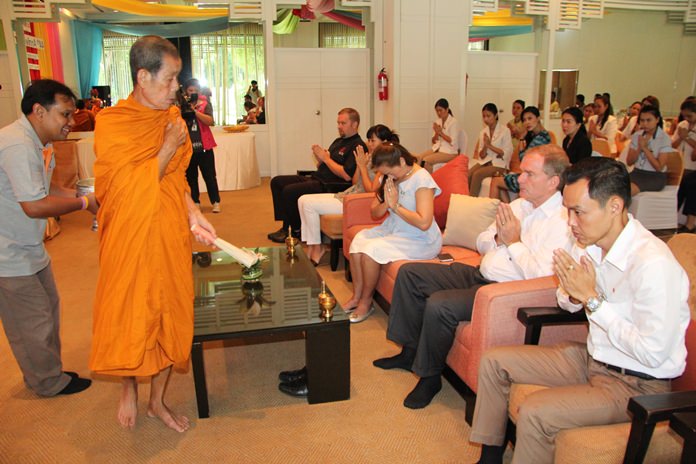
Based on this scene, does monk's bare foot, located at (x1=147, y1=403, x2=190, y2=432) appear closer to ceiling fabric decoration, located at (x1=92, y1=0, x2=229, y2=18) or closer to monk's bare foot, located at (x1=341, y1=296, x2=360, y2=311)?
monk's bare foot, located at (x1=341, y1=296, x2=360, y2=311)

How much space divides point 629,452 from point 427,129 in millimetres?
6525

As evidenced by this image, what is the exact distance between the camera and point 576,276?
1595mm

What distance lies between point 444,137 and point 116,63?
7710mm

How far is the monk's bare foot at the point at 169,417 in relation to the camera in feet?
7.16

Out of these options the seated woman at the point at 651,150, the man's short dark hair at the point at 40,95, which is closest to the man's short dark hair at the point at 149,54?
the man's short dark hair at the point at 40,95

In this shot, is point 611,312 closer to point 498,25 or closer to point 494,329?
point 494,329

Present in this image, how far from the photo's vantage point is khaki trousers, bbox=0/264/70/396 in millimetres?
2268

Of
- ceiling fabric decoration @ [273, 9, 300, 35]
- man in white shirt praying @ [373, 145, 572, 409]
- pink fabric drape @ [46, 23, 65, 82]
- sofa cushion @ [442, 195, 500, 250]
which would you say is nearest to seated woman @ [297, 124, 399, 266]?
sofa cushion @ [442, 195, 500, 250]

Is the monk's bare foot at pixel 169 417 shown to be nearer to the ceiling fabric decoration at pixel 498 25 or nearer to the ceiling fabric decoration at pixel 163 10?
the ceiling fabric decoration at pixel 163 10

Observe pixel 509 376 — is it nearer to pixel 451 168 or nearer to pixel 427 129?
pixel 451 168

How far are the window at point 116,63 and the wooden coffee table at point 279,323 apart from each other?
962cm

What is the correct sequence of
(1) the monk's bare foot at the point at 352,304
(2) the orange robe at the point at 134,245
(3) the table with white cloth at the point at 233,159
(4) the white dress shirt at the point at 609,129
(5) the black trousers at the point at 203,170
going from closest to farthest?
(2) the orange robe at the point at 134,245 → (1) the monk's bare foot at the point at 352,304 → (5) the black trousers at the point at 203,170 → (3) the table with white cloth at the point at 233,159 → (4) the white dress shirt at the point at 609,129

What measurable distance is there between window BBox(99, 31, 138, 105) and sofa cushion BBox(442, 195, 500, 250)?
376 inches

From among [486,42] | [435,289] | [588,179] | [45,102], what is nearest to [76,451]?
[45,102]
